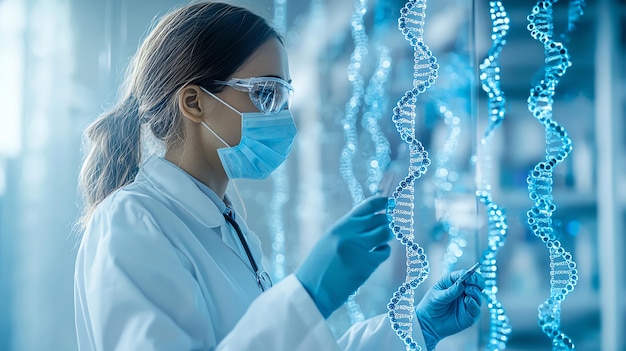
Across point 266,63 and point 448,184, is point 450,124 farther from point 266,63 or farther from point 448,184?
point 266,63

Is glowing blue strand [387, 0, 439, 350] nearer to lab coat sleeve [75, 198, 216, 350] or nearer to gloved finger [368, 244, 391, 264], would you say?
gloved finger [368, 244, 391, 264]

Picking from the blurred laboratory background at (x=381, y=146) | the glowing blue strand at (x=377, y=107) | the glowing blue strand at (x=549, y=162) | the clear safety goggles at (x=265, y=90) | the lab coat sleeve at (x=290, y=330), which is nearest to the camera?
the lab coat sleeve at (x=290, y=330)

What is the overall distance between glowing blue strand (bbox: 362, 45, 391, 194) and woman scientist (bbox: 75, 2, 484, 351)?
1.88 ft

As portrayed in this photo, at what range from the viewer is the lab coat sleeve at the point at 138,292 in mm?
657

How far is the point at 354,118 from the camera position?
5.16 feet

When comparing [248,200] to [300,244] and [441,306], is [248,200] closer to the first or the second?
[300,244]

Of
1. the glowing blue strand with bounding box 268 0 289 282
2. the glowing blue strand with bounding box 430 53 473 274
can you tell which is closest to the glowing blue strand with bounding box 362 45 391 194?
the glowing blue strand with bounding box 430 53 473 274

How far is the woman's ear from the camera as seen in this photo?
86 centimetres

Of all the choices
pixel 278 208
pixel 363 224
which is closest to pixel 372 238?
pixel 363 224

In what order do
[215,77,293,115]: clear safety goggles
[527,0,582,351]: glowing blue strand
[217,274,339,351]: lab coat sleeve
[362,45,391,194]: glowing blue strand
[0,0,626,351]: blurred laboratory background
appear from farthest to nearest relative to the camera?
[362,45,391,194]: glowing blue strand, [0,0,626,351]: blurred laboratory background, [215,77,293,115]: clear safety goggles, [527,0,582,351]: glowing blue strand, [217,274,339,351]: lab coat sleeve

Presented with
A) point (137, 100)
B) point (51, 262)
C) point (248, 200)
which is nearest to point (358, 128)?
point (248, 200)

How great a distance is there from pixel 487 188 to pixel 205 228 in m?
0.45

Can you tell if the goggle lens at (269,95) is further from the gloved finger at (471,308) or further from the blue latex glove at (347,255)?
the gloved finger at (471,308)

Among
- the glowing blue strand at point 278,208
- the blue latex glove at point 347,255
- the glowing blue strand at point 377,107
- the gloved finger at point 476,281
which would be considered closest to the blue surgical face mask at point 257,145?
the blue latex glove at point 347,255
